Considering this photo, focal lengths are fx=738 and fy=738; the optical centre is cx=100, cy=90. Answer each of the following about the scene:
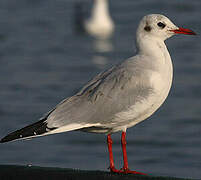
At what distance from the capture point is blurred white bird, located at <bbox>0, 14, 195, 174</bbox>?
17.7 ft

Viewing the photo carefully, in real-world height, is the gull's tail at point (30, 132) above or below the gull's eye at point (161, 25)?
below

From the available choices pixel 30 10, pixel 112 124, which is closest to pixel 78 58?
pixel 30 10

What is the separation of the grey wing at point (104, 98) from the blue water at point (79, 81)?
454 cm

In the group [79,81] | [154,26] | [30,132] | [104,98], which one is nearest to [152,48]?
[154,26]

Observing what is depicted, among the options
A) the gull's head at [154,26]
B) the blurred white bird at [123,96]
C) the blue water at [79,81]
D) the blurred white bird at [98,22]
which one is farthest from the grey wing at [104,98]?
the blurred white bird at [98,22]

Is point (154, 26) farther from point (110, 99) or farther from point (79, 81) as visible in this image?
point (79, 81)

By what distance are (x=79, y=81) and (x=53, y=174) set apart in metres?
9.74

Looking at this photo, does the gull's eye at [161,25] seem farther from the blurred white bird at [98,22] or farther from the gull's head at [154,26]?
the blurred white bird at [98,22]

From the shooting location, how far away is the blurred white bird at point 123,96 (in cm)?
539

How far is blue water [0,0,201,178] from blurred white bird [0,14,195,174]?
4543mm

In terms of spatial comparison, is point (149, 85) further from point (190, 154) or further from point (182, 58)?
point (182, 58)

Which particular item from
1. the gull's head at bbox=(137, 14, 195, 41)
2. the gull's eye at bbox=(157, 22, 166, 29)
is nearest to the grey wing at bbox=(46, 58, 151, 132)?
the gull's head at bbox=(137, 14, 195, 41)

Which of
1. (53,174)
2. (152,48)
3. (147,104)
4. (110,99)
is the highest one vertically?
(152,48)

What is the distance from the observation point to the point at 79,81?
1439cm
